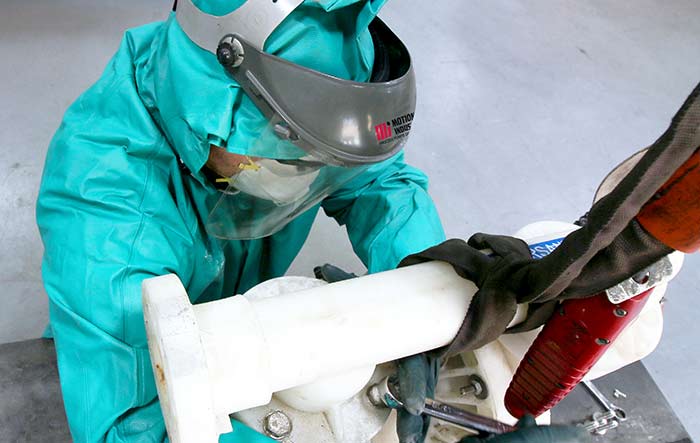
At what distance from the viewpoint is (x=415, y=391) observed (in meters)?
0.53

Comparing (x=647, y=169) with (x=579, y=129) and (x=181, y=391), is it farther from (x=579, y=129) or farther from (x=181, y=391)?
(x=579, y=129)

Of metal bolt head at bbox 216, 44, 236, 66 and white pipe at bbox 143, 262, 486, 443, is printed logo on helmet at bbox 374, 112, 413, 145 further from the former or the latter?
white pipe at bbox 143, 262, 486, 443

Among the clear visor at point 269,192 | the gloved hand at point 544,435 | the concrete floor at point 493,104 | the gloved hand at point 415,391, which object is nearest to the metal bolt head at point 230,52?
the clear visor at point 269,192

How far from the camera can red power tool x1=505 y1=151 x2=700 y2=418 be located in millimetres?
362

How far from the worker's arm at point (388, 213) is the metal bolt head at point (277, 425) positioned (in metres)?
0.57

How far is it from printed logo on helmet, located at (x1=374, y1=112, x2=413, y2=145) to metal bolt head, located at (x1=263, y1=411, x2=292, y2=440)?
1.42ft

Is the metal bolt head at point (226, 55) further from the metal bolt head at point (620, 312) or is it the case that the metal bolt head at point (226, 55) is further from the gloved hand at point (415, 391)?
the metal bolt head at point (620, 312)

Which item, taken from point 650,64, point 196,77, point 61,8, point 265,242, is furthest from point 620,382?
point 61,8

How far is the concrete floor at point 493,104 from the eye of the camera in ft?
5.30

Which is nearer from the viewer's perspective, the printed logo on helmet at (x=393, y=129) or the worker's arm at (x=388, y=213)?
the printed logo on helmet at (x=393, y=129)

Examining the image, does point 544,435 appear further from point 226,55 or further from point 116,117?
point 116,117

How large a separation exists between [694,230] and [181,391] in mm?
355

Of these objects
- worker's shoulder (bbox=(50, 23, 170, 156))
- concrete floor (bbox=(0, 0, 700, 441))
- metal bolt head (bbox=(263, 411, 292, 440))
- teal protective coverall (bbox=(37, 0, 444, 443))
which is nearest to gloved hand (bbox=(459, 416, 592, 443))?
metal bolt head (bbox=(263, 411, 292, 440))

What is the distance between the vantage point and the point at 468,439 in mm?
536
